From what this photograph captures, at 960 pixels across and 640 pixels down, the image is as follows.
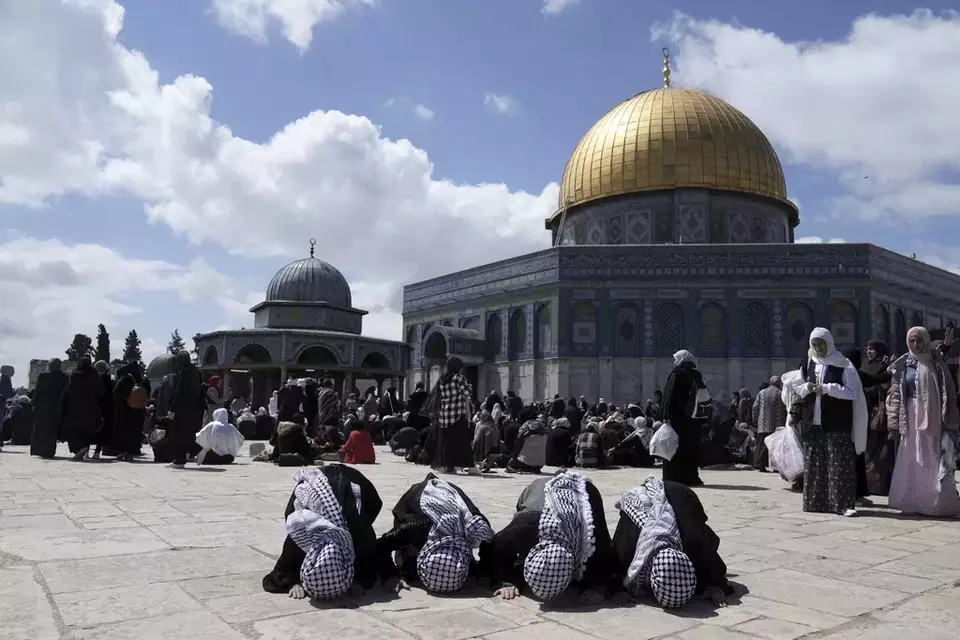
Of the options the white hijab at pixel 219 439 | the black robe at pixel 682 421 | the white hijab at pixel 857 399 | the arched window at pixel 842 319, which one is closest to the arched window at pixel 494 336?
the arched window at pixel 842 319

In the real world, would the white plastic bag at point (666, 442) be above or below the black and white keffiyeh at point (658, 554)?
above

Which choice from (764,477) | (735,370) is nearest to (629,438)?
(764,477)

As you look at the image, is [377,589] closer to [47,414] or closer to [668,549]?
[668,549]

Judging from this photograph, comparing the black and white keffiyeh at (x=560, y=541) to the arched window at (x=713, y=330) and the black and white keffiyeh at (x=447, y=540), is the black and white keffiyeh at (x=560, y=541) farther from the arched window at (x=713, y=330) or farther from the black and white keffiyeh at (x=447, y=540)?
the arched window at (x=713, y=330)

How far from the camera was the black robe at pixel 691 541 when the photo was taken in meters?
3.47

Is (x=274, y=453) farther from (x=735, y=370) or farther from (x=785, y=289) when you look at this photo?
(x=785, y=289)

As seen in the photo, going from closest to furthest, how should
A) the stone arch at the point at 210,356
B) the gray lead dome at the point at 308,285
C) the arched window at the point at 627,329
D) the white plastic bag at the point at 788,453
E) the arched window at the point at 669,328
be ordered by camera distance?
the white plastic bag at the point at 788,453 < the arched window at the point at 669,328 < the arched window at the point at 627,329 < the stone arch at the point at 210,356 < the gray lead dome at the point at 308,285

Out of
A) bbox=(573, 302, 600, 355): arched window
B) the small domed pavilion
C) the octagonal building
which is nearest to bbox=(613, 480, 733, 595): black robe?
the octagonal building

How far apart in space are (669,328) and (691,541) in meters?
23.4

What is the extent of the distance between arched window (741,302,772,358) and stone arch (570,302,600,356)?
4.92m

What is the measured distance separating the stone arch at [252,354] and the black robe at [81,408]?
18.8 m

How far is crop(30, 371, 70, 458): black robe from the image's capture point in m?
11.4

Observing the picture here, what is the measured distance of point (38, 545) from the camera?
177 inches

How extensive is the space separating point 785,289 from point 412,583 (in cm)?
2461
